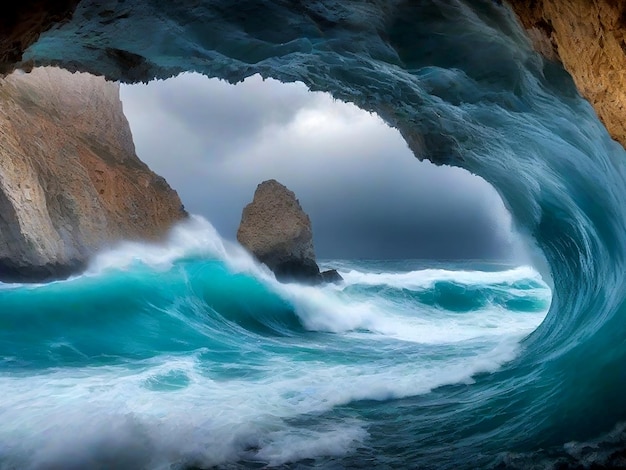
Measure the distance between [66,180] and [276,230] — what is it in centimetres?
982

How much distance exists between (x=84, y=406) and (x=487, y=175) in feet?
23.1

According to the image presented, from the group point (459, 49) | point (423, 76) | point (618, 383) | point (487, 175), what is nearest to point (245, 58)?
point (423, 76)

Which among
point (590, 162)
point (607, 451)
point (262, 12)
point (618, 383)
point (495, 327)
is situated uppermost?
point (262, 12)

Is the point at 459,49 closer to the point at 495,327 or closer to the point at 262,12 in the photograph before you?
the point at 262,12

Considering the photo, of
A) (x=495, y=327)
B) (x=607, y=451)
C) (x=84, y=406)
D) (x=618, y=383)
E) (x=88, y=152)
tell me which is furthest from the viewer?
(x=88, y=152)

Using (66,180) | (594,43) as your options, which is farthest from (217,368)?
(66,180)

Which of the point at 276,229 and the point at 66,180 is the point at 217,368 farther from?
the point at 66,180

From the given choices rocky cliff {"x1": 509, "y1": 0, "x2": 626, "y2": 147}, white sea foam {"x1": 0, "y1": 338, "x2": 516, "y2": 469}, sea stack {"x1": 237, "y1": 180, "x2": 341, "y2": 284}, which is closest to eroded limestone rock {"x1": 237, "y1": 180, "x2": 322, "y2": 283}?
sea stack {"x1": 237, "y1": 180, "x2": 341, "y2": 284}

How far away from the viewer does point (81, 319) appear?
12.6m

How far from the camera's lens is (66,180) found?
76.7ft

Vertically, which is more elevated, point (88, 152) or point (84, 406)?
point (88, 152)

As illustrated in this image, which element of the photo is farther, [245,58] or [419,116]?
[419,116]

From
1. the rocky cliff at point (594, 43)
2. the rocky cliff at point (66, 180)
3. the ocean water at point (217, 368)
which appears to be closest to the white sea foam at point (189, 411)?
the ocean water at point (217, 368)

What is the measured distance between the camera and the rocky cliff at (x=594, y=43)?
3.10 m
